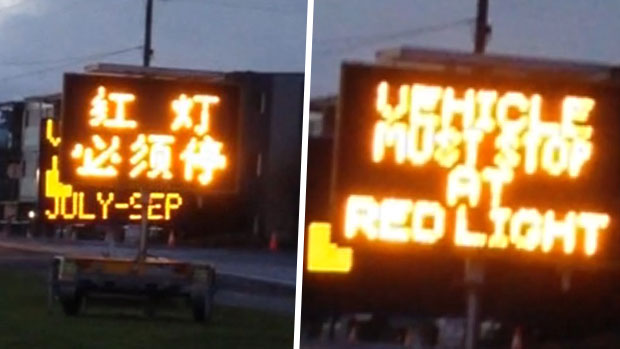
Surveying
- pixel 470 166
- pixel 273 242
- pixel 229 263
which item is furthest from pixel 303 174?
pixel 470 166

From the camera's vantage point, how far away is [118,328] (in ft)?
16.4

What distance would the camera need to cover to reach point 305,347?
4836 millimetres

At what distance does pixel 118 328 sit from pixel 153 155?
1.39 feet

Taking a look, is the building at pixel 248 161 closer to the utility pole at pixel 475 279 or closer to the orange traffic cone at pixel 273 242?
the orange traffic cone at pixel 273 242

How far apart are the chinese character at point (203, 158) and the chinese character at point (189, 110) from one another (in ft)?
0.09

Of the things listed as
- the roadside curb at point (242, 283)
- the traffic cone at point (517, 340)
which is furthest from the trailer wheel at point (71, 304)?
the traffic cone at point (517, 340)

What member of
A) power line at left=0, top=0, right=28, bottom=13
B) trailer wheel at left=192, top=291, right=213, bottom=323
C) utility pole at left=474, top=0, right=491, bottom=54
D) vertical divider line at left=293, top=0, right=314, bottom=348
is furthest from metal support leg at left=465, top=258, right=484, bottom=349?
power line at left=0, top=0, right=28, bottom=13

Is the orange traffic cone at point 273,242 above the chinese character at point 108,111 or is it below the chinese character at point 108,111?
below

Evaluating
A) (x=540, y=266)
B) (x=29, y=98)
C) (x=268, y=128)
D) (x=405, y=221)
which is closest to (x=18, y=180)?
(x=29, y=98)

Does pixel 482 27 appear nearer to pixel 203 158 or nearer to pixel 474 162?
pixel 474 162

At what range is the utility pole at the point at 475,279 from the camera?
16.0 ft

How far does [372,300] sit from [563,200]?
1.74 feet

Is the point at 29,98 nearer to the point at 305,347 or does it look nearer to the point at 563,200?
the point at 305,347

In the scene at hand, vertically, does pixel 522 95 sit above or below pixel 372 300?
above
